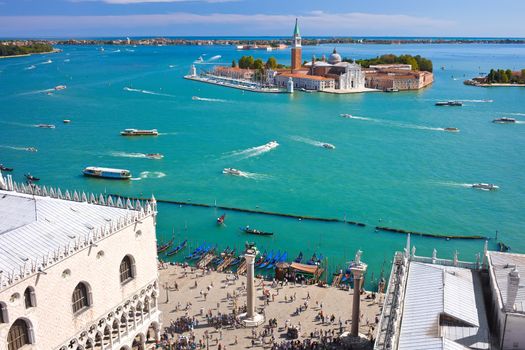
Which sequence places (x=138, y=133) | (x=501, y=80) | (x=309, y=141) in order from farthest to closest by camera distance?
(x=501, y=80)
(x=138, y=133)
(x=309, y=141)

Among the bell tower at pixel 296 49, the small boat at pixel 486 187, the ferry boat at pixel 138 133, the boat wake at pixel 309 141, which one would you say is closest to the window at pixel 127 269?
the small boat at pixel 486 187

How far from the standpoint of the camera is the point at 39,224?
19.2 meters

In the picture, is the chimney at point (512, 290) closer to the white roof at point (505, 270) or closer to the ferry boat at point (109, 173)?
the white roof at point (505, 270)

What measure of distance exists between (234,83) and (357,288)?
112 metres

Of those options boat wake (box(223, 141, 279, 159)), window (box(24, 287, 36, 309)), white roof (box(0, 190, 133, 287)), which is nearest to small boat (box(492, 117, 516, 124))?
boat wake (box(223, 141, 279, 159))

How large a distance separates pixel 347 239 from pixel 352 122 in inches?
1778

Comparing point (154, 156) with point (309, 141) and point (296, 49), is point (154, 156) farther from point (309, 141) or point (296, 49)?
point (296, 49)

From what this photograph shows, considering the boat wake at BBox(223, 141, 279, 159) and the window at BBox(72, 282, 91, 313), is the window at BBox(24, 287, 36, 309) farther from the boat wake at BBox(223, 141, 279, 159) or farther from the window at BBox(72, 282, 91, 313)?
the boat wake at BBox(223, 141, 279, 159)

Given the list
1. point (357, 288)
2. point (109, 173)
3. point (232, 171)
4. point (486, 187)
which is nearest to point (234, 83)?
point (232, 171)

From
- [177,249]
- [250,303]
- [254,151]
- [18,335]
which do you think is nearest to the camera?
[18,335]

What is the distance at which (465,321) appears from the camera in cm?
1688

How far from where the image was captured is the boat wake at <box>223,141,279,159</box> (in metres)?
58.6

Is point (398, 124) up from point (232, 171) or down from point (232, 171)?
up

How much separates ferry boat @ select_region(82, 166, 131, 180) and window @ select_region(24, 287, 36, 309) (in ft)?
111
